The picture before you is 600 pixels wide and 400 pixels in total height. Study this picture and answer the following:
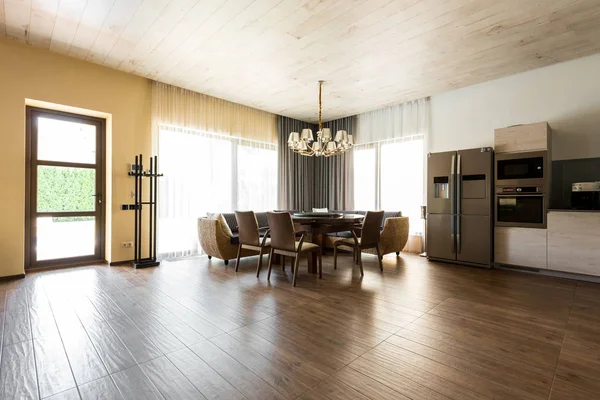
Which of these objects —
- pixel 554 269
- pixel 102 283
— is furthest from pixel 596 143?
pixel 102 283

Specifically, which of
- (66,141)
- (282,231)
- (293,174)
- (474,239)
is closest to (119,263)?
(66,141)

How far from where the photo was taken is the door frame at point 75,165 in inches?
150

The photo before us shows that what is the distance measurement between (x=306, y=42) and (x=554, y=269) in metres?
4.10

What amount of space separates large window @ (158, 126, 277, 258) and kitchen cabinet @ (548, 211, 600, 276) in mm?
4656

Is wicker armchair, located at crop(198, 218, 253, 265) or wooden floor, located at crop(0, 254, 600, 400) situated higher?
wicker armchair, located at crop(198, 218, 253, 265)

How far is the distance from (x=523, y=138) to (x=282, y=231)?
136 inches

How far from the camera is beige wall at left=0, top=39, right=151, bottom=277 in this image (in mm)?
3455

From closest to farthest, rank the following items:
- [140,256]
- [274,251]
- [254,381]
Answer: [254,381] → [274,251] → [140,256]

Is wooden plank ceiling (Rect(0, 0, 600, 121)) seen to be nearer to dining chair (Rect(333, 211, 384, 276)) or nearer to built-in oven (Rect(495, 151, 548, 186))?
built-in oven (Rect(495, 151, 548, 186))

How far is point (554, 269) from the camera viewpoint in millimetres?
3627

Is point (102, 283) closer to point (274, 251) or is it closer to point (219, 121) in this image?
point (274, 251)

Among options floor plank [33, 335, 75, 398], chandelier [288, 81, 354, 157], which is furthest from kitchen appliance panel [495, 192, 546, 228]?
floor plank [33, 335, 75, 398]

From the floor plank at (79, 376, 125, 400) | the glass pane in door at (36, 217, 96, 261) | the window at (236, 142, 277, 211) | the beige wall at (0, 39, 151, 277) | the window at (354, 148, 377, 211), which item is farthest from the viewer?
the window at (354, 148, 377, 211)

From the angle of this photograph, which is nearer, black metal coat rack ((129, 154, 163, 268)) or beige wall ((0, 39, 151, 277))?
beige wall ((0, 39, 151, 277))
